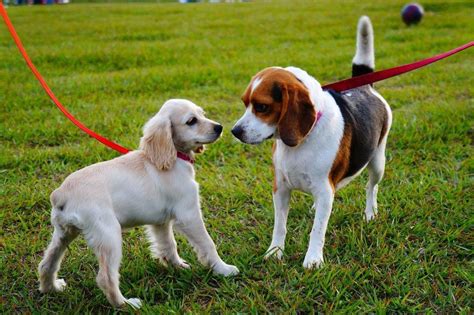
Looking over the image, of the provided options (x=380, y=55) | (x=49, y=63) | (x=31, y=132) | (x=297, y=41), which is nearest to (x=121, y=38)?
(x=49, y=63)

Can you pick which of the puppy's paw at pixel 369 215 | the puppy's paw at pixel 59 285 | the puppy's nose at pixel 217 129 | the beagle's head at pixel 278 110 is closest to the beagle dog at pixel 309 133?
the beagle's head at pixel 278 110

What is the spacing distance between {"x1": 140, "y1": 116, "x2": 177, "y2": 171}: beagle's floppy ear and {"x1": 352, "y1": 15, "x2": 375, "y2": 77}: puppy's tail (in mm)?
1690

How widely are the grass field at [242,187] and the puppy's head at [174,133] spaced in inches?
31.2

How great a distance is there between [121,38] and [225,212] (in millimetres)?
9700

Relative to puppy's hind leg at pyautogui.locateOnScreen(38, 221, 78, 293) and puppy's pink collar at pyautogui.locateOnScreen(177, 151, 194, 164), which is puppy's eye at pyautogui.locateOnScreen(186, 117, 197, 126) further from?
puppy's hind leg at pyautogui.locateOnScreen(38, 221, 78, 293)

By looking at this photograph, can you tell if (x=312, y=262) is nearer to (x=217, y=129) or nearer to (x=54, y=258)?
(x=217, y=129)

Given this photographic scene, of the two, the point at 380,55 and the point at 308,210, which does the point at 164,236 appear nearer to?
the point at 308,210

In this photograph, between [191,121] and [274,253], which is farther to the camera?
[274,253]

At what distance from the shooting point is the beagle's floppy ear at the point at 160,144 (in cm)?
318

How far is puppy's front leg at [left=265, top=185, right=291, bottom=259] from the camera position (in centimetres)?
361

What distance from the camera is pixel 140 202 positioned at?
3.11 m

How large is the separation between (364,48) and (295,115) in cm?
131

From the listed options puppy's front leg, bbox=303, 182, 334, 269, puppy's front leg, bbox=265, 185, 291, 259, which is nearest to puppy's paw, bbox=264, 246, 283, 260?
puppy's front leg, bbox=265, 185, 291, 259

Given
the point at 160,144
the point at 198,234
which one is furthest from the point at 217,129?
the point at 198,234
